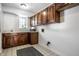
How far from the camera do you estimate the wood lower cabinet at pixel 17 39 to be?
3.21m

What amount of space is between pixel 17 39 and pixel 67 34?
2525 millimetres

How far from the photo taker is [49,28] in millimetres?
3164

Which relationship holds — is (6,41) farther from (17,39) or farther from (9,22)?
(9,22)

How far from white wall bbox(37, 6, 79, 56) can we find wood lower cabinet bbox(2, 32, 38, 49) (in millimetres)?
1369

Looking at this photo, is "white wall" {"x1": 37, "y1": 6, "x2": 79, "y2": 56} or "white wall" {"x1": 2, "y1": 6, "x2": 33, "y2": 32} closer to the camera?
"white wall" {"x1": 37, "y1": 6, "x2": 79, "y2": 56}

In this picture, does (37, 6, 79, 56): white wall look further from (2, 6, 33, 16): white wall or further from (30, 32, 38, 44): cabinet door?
(2, 6, 33, 16): white wall

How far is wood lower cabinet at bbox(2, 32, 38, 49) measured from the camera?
3.21m

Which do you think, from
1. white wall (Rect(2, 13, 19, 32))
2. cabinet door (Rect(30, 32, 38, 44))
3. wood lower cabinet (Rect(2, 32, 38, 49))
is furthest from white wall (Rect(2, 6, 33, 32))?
cabinet door (Rect(30, 32, 38, 44))

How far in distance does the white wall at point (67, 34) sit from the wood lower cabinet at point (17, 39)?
137 centimetres

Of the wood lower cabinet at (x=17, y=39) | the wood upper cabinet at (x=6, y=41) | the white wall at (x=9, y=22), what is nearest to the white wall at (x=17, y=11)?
the white wall at (x=9, y=22)

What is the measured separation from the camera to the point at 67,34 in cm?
219

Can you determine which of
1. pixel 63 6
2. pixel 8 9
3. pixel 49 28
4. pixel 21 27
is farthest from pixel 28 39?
pixel 63 6

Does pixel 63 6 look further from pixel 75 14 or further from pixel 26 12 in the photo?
pixel 26 12

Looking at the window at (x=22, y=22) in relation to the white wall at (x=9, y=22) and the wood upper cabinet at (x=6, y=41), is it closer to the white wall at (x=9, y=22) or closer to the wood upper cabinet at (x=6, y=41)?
the white wall at (x=9, y=22)
